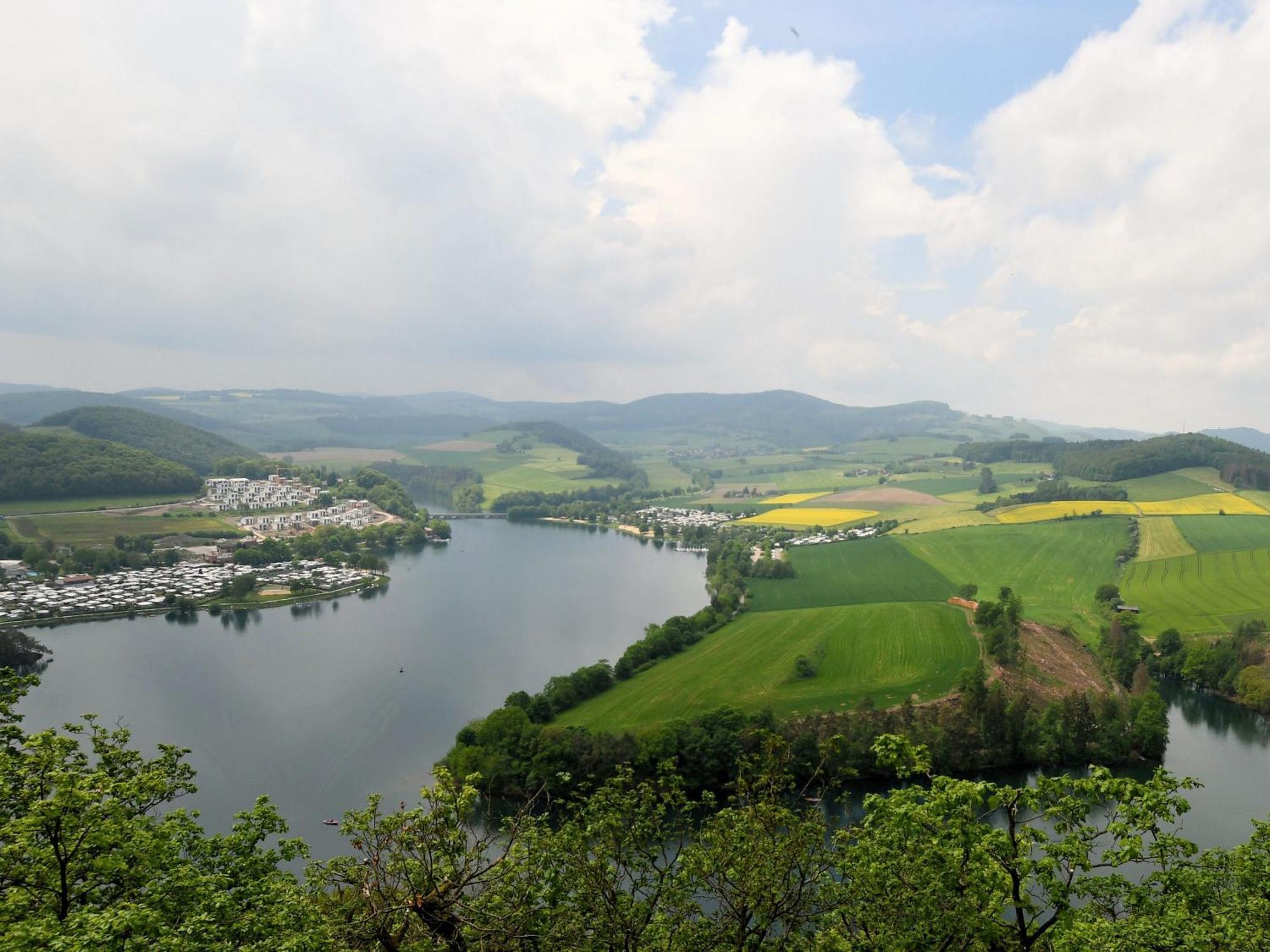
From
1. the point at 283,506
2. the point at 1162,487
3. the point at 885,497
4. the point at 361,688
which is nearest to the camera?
the point at 361,688

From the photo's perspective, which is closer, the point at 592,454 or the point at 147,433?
the point at 147,433

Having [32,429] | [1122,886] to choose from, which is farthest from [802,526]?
[32,429]

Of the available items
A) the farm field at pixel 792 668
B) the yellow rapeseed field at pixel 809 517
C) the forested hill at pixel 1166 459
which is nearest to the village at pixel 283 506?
the yellow rapeseed field at pixel 809 517

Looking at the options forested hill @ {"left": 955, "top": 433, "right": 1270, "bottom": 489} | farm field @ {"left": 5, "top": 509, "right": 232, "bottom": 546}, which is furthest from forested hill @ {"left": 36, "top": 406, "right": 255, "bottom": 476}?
forested hill @ {"left": 955, "top": 433, "right": 1270, "bottom": 489}

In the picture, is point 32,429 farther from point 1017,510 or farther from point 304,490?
point 1017,510

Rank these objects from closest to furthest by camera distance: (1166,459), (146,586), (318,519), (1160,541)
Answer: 1. (146,586)
2. (1160,541)
3. (318,519)
4. (1166,459)

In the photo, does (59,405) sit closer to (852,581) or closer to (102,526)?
(102,526)

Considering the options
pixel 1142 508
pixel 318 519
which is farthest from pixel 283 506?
pixel 1142 508

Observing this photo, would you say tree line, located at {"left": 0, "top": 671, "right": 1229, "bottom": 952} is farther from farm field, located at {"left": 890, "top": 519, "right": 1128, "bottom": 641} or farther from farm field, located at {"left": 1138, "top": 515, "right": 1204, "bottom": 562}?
farm field, located at {"left": 1138, "top": 515, "right": 1204, "bottom": 562}

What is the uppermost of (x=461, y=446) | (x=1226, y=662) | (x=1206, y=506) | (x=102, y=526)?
(x=461, y=446)
